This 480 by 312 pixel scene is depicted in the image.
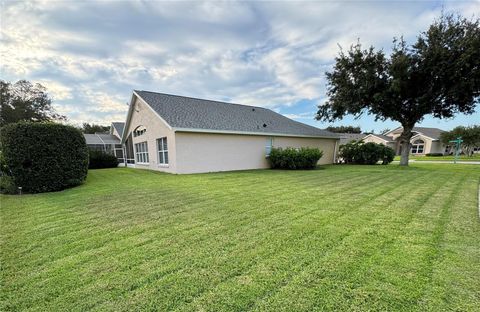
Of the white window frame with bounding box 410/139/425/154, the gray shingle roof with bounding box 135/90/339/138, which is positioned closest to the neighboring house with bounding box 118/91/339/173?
the gray shingle roof with bounding box 135/90/339/138

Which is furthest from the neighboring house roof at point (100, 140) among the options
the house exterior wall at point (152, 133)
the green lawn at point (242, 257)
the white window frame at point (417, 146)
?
the white window frame at point (417, 146)

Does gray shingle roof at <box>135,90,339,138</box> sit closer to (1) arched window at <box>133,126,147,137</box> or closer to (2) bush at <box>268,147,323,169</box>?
(2) bush at <box>268,147,323,169</box>

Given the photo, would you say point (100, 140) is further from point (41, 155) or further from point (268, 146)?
point (268, 146)

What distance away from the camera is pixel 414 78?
15344mm

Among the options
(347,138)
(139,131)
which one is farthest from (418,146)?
(139,131)

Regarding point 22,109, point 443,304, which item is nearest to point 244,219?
point 443,304

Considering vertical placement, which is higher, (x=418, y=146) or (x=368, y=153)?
(x=418, y=146)

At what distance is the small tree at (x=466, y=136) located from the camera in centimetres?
3150

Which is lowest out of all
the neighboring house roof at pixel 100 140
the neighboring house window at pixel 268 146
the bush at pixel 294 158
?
the bush at pixel 294 158

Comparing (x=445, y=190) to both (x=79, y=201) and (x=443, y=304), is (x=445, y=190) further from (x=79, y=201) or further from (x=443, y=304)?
(x=79, y=201)

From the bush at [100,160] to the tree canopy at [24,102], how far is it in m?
23.0

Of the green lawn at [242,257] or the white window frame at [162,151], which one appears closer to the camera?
the green lawn at [242,257]

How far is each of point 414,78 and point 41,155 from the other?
22.0 meters

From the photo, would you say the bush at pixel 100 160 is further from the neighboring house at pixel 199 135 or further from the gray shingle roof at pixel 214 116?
the gray shingle roof at pixel 214 116
